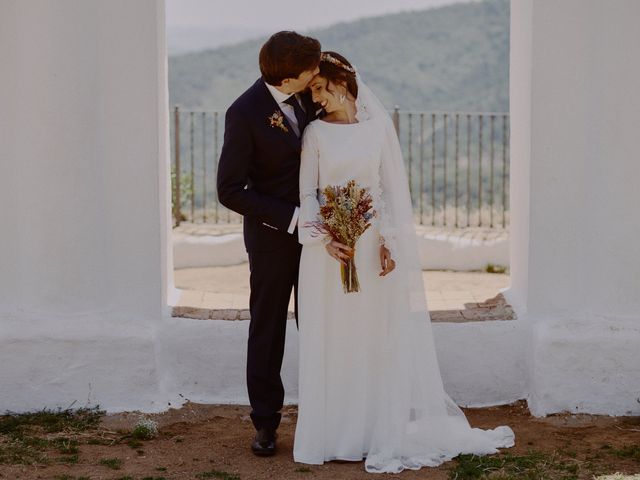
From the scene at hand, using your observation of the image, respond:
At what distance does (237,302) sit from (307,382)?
1859 millimetres

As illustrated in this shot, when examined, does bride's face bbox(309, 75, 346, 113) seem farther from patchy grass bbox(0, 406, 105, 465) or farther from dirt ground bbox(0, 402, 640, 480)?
patchy grass bbox(0, 406, 105, 465)

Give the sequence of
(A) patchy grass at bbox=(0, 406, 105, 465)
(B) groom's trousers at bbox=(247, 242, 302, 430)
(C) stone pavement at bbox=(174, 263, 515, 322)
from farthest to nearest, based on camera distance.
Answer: (C) stone pavement at bbox=(174, 263, 515, 322) < (A) patchy grass at bbox=(0, 406, 105, 465) < (B) groom's trousers at bbox=(247, 242, 302, 430)

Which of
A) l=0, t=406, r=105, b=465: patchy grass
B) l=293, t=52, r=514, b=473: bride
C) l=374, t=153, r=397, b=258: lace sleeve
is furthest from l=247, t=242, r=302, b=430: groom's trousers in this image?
l=0, t=406, r=105, b=465: patchy grass

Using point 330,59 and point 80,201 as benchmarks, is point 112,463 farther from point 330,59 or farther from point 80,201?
point 330,59

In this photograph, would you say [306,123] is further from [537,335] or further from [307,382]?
[537,335]

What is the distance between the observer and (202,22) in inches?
2522

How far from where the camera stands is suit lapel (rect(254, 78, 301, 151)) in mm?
5000

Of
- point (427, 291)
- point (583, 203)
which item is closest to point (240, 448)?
point (583, 203)

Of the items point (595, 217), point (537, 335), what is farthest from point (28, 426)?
point (595, 217)

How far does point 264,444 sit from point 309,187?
1337 mm

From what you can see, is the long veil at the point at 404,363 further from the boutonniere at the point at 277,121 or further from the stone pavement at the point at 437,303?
the stone pavement at the point at 437,303

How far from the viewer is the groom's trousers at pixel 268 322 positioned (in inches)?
206

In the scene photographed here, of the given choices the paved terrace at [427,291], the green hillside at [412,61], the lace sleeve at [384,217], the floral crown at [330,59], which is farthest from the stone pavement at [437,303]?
the green hillside at [412,61]

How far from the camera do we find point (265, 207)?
198 inches
